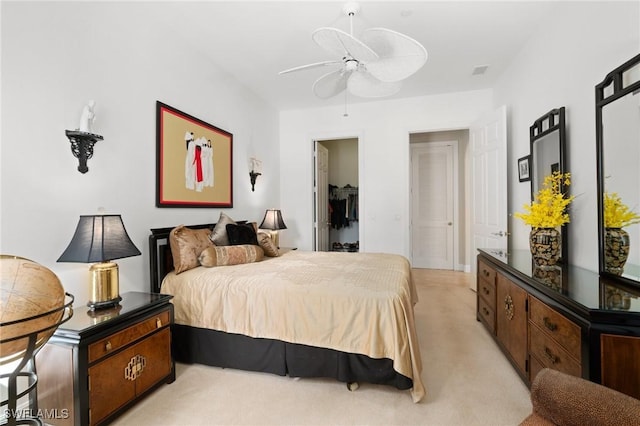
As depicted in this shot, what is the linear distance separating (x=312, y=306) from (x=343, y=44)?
1771mm

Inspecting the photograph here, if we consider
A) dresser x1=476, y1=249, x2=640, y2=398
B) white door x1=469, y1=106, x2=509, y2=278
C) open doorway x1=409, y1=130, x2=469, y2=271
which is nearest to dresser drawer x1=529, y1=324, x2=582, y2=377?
dresser x1=476, y1=249, x2=640, y2=398

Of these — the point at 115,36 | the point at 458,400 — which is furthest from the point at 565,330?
the point at 115,36

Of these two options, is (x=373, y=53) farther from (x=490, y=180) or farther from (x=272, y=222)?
(x=272, y=222)

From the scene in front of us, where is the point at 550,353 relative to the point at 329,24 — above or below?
below

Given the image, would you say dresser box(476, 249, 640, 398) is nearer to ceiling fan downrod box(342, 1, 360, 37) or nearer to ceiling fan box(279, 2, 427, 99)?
ceiling fan box(279, 2, 427, 99)

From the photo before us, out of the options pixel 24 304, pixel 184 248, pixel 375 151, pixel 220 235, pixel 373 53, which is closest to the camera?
pixel 24 304

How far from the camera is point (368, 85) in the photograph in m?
2.58

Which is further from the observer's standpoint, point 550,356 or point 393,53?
point 393,53

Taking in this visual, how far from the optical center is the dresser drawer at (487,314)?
→ 262cm

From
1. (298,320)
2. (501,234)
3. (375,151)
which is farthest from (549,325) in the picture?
(375,151)

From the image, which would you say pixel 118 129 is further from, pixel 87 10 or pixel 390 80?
pixel 390 80

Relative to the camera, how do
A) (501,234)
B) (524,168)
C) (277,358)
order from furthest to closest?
(501,234), (524,168), (277,358)

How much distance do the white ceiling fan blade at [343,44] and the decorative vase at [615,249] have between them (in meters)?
1.81

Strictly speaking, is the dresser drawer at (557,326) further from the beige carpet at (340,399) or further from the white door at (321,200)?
the white door at (321,200)
